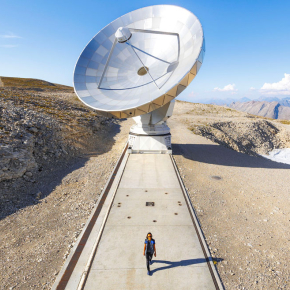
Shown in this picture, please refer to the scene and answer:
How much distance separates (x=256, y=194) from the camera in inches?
624

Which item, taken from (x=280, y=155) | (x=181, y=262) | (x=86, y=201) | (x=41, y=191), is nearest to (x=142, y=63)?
(x=86, y=201)

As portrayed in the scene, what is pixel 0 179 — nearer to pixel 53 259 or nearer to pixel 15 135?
pixel 15 135

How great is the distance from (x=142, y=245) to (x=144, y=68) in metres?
17.7

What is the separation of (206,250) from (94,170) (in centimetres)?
1395

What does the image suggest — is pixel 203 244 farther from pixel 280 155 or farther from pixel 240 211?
pixel 280 155

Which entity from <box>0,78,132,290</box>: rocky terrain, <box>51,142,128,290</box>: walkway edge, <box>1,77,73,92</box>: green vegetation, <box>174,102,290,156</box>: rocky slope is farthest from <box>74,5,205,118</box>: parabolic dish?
<box>1,77,73,92</box>: green vegetation

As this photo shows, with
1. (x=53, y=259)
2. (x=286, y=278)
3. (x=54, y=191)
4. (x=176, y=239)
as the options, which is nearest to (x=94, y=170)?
(x=54, y=191)

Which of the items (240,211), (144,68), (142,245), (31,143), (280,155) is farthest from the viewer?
(280,155)

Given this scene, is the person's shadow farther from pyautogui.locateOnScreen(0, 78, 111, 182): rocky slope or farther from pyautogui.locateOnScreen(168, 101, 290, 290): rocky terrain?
pyautogui.locateOnScreen(0, 78, 111, 182): rocky slope

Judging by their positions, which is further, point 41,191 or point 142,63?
point 142,63

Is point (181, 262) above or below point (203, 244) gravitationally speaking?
below

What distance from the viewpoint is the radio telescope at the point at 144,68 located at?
51.1ft

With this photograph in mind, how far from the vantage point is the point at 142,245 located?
9836 mm

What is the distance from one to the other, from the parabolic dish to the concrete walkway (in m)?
6.91
